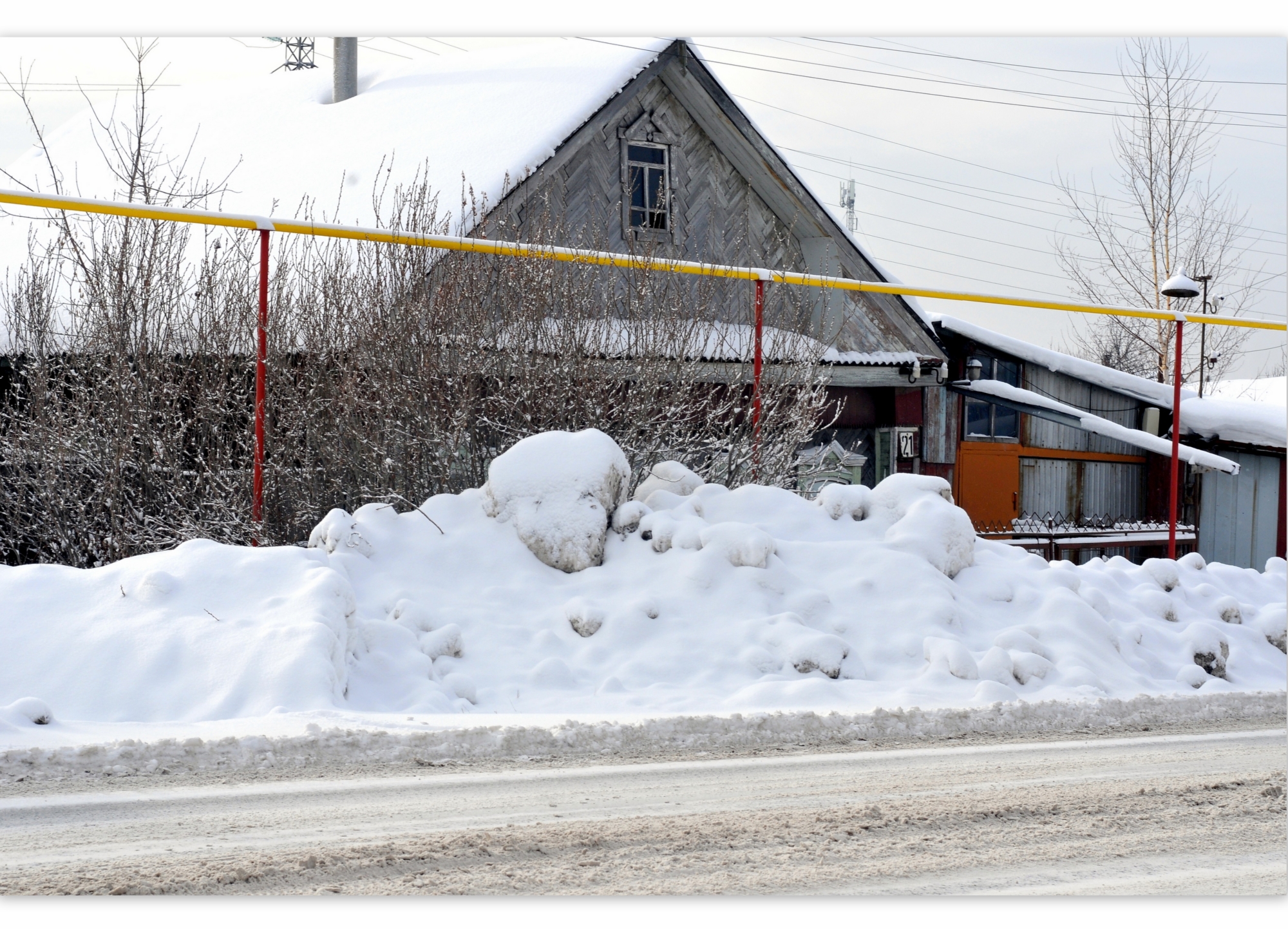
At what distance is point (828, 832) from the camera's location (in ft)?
10.7

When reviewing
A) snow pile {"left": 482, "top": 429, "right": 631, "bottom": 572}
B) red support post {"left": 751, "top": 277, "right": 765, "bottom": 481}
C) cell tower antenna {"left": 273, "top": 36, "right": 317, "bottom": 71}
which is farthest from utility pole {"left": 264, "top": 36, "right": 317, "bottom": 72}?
snow pile {"left": 482, "top": 429, "right": 631, "bottom": 572}

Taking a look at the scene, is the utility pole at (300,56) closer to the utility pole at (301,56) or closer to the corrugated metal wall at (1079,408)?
the utility pole at (301,56)

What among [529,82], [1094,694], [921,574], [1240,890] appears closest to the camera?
[1240,890]

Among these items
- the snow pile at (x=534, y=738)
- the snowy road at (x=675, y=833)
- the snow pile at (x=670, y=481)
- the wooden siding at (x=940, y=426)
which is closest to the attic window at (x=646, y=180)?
the wooden siding at (x=940, y=426)

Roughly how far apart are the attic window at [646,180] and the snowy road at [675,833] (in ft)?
27.0

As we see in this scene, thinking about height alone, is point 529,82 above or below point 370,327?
above

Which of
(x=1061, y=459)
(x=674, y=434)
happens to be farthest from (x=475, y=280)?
(x=1061, y=459)

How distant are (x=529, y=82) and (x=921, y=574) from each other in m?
8.19

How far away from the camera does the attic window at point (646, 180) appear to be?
11.3 m

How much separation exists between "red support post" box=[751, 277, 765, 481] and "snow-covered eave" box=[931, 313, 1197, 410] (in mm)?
8536

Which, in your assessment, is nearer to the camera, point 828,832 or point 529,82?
point 828,832

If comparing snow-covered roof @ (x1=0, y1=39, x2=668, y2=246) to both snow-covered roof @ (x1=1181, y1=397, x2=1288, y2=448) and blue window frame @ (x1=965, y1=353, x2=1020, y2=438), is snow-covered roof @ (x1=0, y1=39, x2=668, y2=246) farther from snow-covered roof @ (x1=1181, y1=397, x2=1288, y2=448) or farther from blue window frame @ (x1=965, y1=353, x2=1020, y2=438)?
snow-covered roof @ (x1=1181, y1=397, x2=1288, y2=448)

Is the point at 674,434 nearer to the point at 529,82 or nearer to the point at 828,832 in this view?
the point at 828,832

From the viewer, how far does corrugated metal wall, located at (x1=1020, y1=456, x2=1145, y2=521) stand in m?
14.0
